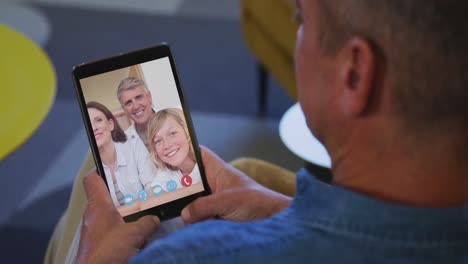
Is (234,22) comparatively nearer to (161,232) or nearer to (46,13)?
(46,13)

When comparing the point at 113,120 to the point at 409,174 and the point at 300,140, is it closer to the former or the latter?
the point at 409,174

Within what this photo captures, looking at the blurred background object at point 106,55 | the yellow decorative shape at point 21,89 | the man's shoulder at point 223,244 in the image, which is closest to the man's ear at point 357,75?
the man's shoulder at point 223,244

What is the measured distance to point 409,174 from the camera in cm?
59

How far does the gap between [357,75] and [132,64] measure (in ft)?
1.72

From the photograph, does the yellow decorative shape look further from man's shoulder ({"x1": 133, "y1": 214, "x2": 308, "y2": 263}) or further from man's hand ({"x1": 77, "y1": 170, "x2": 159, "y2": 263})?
man's shoulder ({"x1": 133, "y1": 214, "x2": 308, "y2": 263})

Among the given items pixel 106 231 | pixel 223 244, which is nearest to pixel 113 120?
pixel 106 231

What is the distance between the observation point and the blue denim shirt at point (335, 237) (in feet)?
1.90

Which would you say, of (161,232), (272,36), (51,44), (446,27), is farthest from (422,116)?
(51,44)

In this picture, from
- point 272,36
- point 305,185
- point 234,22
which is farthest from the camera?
point 234,22

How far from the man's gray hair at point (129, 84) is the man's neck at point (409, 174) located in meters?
0.48

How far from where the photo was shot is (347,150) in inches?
24.3

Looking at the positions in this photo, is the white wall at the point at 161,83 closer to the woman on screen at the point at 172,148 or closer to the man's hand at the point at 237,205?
the woman on screen at the point at 172,148

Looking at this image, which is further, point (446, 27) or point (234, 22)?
point (234, 22)

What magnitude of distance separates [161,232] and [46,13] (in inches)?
77.1
